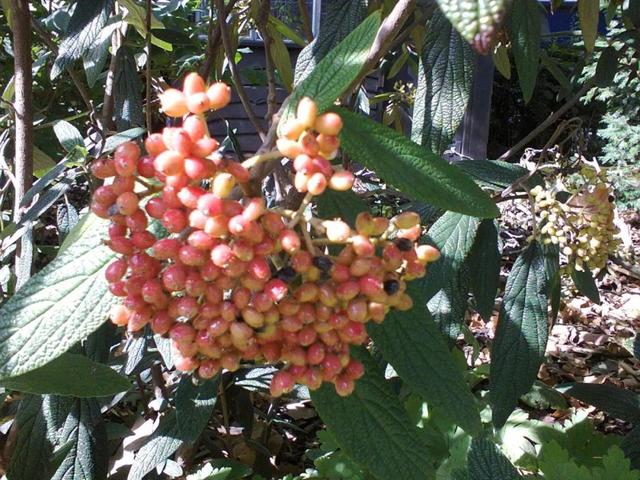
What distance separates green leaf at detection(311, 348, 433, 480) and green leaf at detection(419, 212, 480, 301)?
13.9 inches

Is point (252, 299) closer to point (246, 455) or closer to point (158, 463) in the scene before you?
point (158, 463)

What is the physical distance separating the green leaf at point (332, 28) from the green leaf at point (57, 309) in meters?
0.45

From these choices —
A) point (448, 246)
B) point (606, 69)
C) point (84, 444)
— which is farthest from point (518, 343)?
point (606, 69)

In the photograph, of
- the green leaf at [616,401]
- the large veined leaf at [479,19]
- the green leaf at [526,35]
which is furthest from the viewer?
the green leaf at [616,401]

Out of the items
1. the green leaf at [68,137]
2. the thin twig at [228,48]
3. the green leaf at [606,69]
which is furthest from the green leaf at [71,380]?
the green leaf at [606,69]

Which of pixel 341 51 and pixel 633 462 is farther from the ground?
pixel 341 51

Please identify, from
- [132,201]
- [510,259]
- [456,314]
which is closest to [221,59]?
[456,314]

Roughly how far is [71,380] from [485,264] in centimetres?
73

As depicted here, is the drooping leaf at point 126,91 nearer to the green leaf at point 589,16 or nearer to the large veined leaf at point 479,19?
the green leaf at point 589,16

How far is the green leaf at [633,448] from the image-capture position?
4.99 feet

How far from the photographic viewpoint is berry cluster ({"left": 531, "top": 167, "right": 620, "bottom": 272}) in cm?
119

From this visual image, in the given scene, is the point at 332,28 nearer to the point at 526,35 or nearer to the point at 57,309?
the point at 526,35

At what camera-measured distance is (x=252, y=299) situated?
0.54m

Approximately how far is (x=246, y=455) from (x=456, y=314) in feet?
2.79
